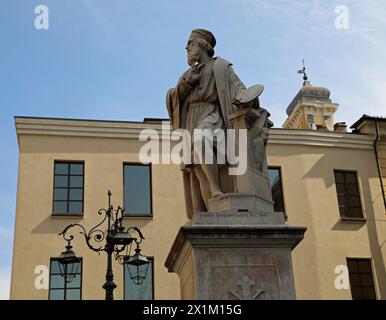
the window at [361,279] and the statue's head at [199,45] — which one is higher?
the window at [361,279]

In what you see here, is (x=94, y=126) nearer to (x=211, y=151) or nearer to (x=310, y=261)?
(x=310, y=261)

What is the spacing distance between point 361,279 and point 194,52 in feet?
55.1

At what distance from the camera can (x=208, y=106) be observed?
26.0 ft

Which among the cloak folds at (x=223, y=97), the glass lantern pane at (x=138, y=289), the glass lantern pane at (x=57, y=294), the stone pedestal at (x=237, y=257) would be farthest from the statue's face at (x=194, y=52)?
the glass lantern pane at (x=57, y=294)

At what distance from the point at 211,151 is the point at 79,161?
51.1ft

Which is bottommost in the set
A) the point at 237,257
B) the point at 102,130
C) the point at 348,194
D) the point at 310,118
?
the point at 237,257

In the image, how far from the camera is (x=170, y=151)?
23.3 m

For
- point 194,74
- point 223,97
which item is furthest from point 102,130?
point 223,97

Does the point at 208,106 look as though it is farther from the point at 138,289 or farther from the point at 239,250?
the point at 138,289

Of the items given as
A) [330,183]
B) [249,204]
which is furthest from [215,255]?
[330,183]

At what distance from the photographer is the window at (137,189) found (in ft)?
73.1

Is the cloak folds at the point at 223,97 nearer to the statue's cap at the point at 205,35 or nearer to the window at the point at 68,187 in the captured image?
the statue's cap at the point at 205,35

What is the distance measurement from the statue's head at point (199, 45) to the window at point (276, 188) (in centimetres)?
1543
